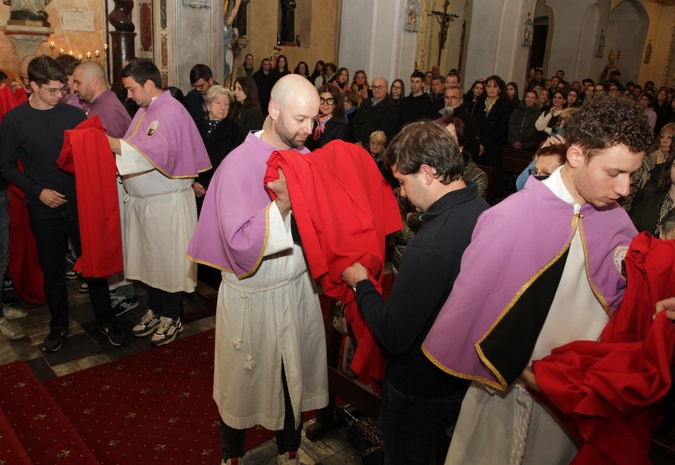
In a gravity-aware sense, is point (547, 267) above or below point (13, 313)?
above

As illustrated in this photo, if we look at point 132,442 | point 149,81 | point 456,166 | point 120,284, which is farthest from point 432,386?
point 120,284

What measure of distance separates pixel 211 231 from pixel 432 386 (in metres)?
1.20

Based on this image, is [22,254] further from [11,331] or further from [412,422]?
[412,422]

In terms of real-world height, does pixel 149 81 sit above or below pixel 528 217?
above

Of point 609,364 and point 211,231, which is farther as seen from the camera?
point 211,231

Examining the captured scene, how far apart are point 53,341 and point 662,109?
541 inches

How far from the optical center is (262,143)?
252 centimetres

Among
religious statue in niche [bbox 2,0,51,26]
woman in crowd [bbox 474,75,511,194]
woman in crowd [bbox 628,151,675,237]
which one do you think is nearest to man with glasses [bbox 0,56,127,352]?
woman in crowd [bbox 628,151,675,237]

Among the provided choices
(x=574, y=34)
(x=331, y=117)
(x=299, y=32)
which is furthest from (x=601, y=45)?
(x=331, y=117)

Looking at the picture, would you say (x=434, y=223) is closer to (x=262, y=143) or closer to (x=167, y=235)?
(x=262, y=143)

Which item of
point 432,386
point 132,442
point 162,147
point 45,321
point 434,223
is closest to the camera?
point 434,223

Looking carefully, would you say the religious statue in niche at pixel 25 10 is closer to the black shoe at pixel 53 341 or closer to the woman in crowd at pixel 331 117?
the woman in crowd at pixel 331 117

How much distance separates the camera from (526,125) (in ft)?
29.8

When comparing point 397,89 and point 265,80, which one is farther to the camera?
point 265,80
